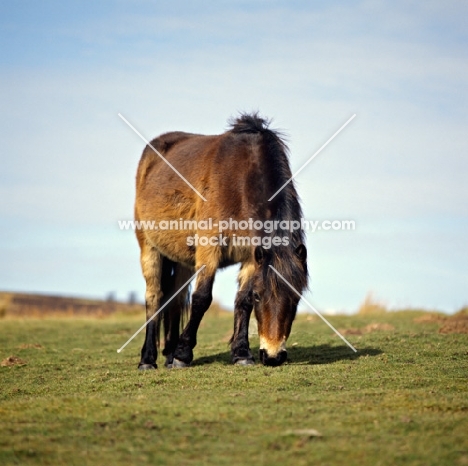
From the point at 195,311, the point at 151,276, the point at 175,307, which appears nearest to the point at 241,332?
the point at 195,311

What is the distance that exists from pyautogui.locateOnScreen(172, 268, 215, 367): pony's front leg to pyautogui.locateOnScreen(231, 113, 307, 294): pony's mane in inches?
42.5

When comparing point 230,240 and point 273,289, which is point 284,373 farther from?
point 230,240

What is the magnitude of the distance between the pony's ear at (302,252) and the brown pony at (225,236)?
0.04 ft

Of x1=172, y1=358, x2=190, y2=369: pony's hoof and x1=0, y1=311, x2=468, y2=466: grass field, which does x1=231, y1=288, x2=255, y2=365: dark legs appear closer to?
x1=0, y1=311, x2=468, y2=466: grass field

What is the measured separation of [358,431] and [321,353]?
184 inches

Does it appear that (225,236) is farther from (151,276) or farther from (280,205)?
(151,276)

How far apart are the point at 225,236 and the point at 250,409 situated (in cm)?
330

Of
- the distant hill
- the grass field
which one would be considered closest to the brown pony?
the grass field

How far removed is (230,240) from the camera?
9055 mm

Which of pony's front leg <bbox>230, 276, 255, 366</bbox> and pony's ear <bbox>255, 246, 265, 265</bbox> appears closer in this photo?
pony's ear <bbox>255, 246, 265, 265</bbox>

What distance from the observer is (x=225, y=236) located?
9.05 metres

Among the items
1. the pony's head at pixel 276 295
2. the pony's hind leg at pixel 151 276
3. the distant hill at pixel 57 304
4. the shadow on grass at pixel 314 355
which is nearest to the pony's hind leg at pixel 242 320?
the shadow on grass at pixel 314 355

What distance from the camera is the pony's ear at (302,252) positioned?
27.9ft

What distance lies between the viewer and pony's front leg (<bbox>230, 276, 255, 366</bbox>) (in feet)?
30.5
